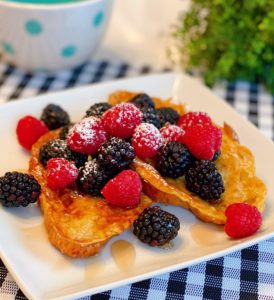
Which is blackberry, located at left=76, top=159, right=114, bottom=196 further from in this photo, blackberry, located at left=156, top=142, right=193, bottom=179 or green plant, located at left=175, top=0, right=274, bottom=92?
green plant, located at left=175, top=0, right=274, bottom=92

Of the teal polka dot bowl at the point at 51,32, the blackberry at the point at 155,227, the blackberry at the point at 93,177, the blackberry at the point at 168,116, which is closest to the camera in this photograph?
the blackberry at the point at 155,227

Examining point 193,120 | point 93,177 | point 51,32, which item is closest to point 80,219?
point 93,177

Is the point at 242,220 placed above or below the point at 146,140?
below

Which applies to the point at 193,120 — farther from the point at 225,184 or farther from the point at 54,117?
the point at 54,117

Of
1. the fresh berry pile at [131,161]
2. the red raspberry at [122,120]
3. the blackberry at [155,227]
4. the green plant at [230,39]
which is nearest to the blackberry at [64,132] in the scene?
the fresh berry pile at [131,161]

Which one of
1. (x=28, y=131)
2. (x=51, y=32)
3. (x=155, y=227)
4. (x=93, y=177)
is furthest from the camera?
(x=51, y=32)

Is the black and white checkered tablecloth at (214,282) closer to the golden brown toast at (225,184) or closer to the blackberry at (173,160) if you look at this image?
the golden brown toast at (225,184)

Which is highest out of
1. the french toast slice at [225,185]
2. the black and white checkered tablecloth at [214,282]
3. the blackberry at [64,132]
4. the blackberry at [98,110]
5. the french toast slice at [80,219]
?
the blackberry at [98,110]

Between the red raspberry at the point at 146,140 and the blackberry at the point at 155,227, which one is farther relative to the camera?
the red raspberry at the point at 146,140
